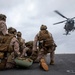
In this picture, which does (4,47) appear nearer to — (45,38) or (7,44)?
(7,44)

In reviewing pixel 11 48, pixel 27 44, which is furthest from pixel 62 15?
pixel 11 48

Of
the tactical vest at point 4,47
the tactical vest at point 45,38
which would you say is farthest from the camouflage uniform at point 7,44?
the tactical vest at point 45,38

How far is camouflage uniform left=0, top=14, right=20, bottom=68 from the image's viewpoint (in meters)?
8.88

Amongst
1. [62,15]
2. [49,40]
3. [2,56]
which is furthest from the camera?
[62,15]

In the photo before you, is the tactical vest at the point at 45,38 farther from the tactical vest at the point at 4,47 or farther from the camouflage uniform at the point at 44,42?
the tactical vest at the point at 4,47

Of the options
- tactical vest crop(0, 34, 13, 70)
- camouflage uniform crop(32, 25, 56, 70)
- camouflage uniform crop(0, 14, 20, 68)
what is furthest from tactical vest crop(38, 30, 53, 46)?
tactical vest crop(0, 34, 13, 70)

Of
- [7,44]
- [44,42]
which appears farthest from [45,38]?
[7,44]

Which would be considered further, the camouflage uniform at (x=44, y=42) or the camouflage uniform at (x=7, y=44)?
the camouflage uniform at (x=44, y=42)

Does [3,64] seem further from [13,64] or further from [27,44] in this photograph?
[27,44]

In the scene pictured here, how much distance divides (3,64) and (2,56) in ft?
1.08

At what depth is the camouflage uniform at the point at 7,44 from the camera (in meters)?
8.88

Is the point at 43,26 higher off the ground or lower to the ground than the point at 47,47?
higher

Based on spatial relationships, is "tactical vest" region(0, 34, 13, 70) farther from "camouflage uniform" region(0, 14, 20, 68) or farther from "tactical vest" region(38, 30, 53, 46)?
"tactical vest" region(38, 30, 53, 46)

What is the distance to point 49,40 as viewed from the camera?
10.9 meters
